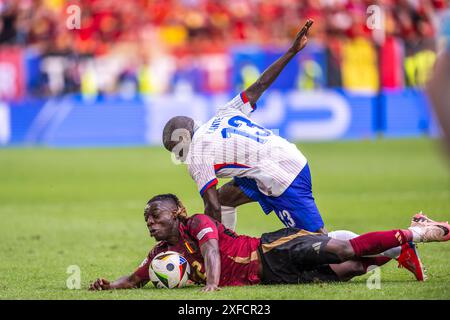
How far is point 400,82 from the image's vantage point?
25.8m

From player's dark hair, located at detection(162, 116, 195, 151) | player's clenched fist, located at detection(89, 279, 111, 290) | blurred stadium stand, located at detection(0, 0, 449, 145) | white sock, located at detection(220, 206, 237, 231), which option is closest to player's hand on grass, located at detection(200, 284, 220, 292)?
player's clenched fist, located at detection(89, 279, 111, 290)

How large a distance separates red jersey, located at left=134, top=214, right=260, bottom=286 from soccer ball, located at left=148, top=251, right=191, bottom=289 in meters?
0.06

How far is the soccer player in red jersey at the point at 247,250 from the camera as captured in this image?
7477mm

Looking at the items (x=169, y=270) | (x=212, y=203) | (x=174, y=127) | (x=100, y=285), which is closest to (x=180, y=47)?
(x=174, y=127)

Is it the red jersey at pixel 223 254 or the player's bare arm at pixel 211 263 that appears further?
the red jersey at pixel 223 254

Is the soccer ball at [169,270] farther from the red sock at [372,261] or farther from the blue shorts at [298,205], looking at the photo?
the red sock at [372,261]

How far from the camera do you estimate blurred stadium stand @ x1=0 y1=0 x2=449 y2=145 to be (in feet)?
80.1

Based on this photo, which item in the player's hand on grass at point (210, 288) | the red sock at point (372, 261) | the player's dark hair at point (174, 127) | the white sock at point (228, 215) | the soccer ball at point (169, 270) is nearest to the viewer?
the player's hand on grass at point (210, 288)

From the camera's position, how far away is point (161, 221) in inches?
301

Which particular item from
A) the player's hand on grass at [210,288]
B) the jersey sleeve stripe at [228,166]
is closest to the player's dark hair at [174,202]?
the jersey sleeve stripe at [228,166]

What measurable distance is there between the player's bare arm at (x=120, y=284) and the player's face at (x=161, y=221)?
41cm
